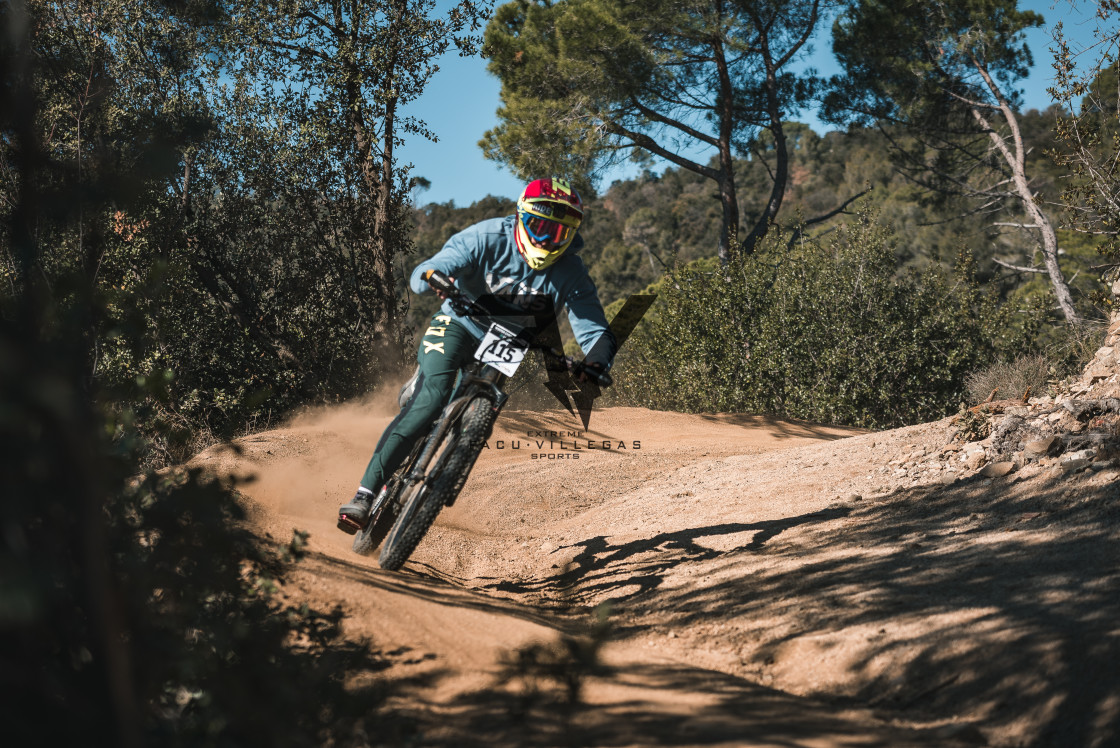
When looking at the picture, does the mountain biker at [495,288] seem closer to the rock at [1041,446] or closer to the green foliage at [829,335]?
the rock at [1041,446]

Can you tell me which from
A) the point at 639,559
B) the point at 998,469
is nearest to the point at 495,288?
the point at 639,559

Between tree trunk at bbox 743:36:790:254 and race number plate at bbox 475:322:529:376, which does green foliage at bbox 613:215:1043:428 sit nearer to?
tree trunk at bbox 743:36:790:254

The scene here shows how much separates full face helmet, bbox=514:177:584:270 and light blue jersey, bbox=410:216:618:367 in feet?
0.44

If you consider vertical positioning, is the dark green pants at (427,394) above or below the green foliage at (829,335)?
below

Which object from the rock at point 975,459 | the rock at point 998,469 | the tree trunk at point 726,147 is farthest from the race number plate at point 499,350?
the tree trunk at point 726,147

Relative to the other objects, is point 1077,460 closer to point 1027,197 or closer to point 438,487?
point 438,487

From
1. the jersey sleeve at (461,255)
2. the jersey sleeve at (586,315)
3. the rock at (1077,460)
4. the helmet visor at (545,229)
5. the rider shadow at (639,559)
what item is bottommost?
the rider shadow at (639,559)

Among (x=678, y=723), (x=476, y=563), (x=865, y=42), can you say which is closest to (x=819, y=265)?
(x=865, y=42)

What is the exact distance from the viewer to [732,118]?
23.3 metres

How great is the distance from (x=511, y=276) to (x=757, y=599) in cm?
235

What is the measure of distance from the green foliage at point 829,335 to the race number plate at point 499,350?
13.1 meters

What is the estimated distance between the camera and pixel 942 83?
22.7 meters

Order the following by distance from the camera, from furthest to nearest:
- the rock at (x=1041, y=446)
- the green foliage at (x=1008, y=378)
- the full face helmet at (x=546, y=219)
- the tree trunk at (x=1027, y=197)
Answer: the tree trunk at (x=1027, y=197) < the green foliage at (x=1008, y=378) < the rock at (x=1041, y=446) < the full face helmet at (x=546, y=219)

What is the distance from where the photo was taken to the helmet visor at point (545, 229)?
16.6 ft
